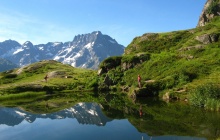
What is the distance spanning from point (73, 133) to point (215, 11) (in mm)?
119210

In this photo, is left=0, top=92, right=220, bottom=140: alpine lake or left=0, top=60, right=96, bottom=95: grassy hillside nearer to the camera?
left=0, top=92, right=220, bottom=140: alpine lake

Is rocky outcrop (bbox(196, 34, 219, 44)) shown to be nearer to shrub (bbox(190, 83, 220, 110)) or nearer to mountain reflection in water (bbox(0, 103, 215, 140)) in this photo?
shrub (bbox(190, 83, 220, 110))

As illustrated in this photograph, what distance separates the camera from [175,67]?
3460 inches

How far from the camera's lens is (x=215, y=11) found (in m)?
137

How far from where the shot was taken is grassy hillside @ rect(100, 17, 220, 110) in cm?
6394

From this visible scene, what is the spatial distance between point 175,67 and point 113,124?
1918 inches

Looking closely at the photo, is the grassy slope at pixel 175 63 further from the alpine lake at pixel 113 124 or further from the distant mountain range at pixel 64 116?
the distant mountain range at pixel 64 116

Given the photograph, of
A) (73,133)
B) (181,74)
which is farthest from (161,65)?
(73,133)

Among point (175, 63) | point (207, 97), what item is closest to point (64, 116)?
point (207, 97)

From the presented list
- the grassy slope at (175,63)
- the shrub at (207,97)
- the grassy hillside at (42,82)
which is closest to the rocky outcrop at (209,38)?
the grassy slope at (175,63)

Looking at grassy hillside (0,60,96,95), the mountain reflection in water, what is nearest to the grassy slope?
grassy hillside (0,60,96,95)

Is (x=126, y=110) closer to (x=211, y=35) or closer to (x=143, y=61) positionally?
(x=143, y=61)

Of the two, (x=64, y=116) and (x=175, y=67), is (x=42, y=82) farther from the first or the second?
(x=64, y=116)

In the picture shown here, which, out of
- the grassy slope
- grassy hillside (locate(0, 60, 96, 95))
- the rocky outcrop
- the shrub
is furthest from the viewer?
grassy hillside (locate(0, 60, 96, 95))
